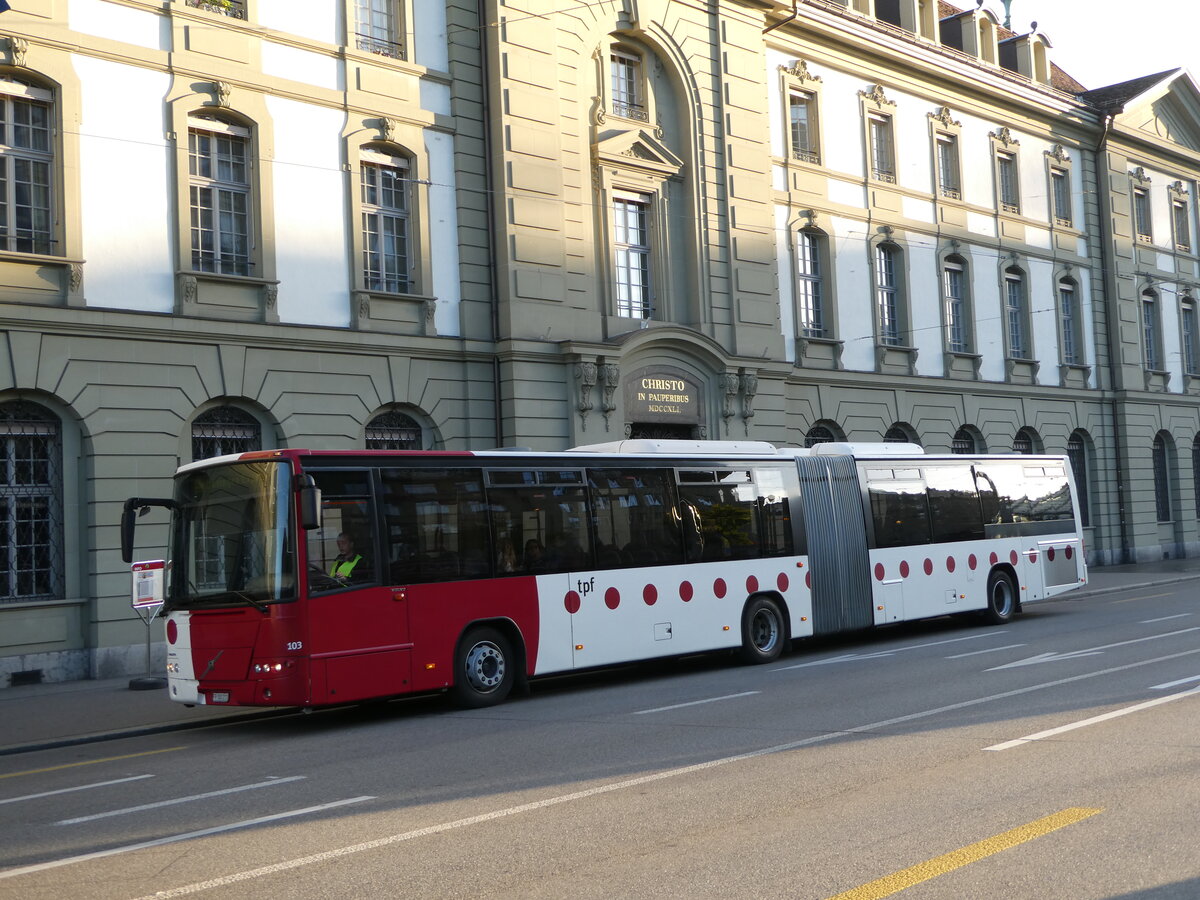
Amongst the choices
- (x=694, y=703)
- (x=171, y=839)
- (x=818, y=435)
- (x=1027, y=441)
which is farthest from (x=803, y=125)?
(x=171, y=839)

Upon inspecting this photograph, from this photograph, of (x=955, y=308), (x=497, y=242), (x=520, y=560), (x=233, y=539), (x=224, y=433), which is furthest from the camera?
(x=955, y=308)

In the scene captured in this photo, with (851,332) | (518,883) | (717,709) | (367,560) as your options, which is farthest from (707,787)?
(851,332)

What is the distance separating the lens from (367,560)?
14016mm

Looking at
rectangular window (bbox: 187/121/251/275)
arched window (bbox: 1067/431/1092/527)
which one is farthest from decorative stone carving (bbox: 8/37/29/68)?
arched window (bbox: 1067/431/1092/527)

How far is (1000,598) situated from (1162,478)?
22.3 metres

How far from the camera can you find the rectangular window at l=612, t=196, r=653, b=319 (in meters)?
27.0

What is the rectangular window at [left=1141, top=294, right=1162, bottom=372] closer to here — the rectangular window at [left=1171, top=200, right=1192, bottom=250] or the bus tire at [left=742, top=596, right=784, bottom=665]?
the rectangular window at [left=1171, top=200, right=1192, bottom=250]

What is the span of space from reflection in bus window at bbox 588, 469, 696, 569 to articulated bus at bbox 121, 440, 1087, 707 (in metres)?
0.03

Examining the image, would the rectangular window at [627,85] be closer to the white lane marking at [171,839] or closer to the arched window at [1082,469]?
the arched window at [1082,469]

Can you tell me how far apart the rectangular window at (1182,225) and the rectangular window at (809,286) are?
19321mm

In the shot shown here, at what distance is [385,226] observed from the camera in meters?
23.2

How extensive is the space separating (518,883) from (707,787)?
2.55m

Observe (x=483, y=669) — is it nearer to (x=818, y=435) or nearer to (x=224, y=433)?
(x=224, y=433)

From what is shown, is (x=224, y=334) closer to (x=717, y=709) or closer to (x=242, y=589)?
(x=242, y=589)
